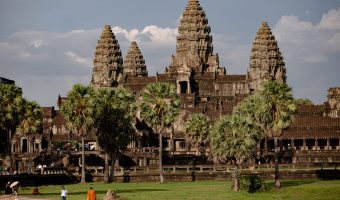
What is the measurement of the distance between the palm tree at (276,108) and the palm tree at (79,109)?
25190mm

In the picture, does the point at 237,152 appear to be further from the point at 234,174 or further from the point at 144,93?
the point at 144,93

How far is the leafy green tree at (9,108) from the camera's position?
366 feet

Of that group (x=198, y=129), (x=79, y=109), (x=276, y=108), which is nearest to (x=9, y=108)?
(x=79, y=109)

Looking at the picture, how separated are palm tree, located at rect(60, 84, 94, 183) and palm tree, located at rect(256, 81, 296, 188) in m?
25.2

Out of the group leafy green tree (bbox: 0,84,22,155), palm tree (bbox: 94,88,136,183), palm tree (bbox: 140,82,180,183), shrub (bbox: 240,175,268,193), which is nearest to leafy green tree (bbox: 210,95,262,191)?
shrub (bbox: 240,175,268,193)

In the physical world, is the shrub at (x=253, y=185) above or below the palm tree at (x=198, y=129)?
below

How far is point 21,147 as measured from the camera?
6186 inches

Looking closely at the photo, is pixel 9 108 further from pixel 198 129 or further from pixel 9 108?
pixel 198 129

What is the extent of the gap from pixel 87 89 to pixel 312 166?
110ft

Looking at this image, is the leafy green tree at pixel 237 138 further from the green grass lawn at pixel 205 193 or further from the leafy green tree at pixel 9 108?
the leafy green tree at pixel 9 108

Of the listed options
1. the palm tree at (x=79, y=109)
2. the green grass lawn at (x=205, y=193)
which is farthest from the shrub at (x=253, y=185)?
the palm tree at (x=79, y=109)

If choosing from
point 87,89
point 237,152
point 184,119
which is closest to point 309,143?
point 184,119

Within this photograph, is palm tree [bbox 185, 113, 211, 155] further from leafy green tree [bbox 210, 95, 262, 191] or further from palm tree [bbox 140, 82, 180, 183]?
leafy green tree [bbox 210, 95, 262, 191]

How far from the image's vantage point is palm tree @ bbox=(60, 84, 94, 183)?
110 metres
